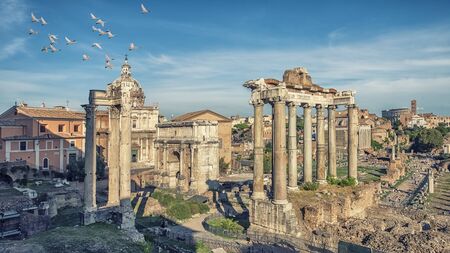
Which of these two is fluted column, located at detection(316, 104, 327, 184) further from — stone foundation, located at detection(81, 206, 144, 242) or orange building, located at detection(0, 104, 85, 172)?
orange building, located at detection(0, 104, 85, 172)

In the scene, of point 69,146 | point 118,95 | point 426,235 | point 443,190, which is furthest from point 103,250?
point 443,190

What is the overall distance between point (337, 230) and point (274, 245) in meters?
3.50

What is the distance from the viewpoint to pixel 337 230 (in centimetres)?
1761

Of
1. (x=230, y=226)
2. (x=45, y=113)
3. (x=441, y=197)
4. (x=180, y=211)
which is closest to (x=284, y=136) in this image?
(x=230, y=226)

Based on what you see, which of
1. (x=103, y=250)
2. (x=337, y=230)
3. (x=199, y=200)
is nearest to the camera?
(x=103, y=250)

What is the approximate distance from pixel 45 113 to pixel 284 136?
104 ft

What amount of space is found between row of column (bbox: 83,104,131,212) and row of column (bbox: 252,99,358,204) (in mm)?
6530

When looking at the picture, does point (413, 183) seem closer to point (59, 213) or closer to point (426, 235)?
point (426, 235)

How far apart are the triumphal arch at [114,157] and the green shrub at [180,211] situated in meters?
6.26

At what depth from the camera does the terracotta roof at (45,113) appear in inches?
1547

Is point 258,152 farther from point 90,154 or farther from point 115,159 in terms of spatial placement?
point 90,154

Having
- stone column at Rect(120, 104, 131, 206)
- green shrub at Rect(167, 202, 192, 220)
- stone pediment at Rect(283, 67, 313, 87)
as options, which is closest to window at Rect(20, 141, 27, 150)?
green shrub at Rect(167, 202, 192, 220)

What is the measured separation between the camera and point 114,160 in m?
19.7

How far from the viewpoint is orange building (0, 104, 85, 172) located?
37.0 m
